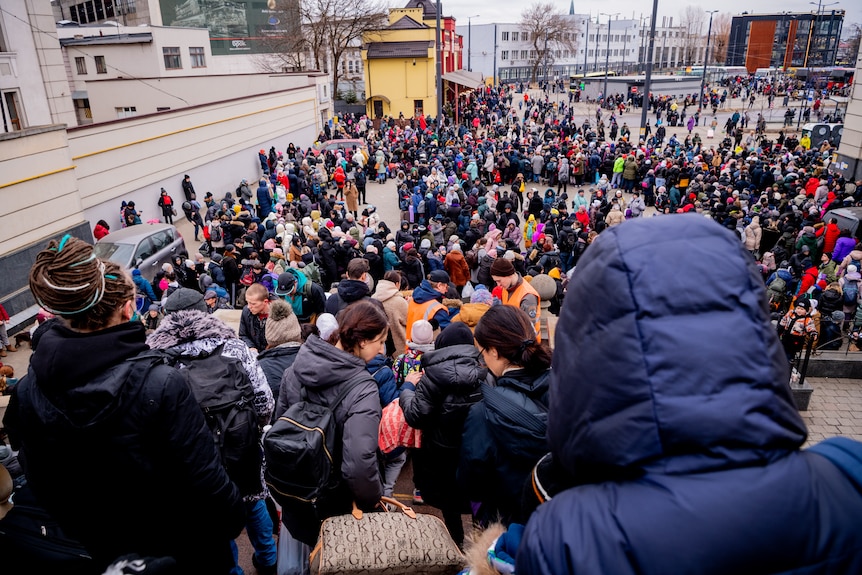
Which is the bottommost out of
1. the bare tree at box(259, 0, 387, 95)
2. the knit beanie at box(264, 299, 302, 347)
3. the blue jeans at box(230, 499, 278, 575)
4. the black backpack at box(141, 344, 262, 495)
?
the blue jeans at box(230, 499, 278, 575)

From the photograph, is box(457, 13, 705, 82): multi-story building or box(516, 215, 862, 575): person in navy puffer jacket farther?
box(457, 13, 705, 82): multi-story building

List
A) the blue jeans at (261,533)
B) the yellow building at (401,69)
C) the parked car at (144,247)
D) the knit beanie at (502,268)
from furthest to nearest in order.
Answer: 1. the yellow building at (401,69)
2. the parked car at (144,247)
3. the knit beanie at (502,268)
4. the blue jeans at (261,533)

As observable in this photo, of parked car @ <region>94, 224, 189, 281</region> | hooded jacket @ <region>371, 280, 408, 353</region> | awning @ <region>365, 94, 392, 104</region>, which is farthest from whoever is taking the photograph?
awning @ <region>365, 94, 392, 104</region>

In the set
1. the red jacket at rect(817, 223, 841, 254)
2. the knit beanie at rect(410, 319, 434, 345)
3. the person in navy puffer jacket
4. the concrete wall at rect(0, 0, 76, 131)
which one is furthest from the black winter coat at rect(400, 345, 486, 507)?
the concrete wall at rect(0, 0, 76, 131)

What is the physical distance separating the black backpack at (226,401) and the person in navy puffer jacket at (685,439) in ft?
7.75

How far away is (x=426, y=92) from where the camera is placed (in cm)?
4147

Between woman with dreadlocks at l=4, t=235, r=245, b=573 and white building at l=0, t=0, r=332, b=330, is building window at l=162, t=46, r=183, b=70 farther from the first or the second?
woman with dreadlocks at l=4, t=235, r=245, b=573

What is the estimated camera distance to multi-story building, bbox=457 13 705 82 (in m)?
102

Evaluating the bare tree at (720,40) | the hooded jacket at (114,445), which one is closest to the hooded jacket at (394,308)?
the hooded jacket at (114,445)

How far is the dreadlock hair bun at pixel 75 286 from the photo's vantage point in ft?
6.46

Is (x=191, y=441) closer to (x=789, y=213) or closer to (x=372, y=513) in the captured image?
(x=372, y=513)

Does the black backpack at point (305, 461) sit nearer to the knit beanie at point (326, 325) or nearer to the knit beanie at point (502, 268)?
the knit beanie at point (326, 325)

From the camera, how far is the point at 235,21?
58.6 meters

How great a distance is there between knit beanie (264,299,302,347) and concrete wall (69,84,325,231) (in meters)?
13.9
